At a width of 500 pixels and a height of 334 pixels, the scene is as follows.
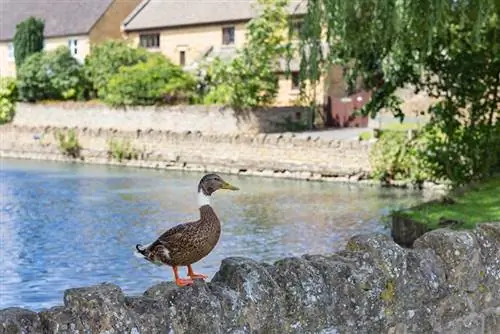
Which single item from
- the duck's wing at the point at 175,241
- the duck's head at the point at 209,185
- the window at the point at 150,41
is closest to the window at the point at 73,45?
the window at the point at 150,41

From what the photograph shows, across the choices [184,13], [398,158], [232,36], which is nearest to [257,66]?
[232,36]

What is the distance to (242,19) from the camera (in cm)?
5516

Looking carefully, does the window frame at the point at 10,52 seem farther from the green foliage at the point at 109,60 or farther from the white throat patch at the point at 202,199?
the white throat patch at the point at 202,199

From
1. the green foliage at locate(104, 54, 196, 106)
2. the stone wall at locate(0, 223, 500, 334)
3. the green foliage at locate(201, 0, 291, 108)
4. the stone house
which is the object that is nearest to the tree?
the stone wall at locate(0, 223, 500, 334)

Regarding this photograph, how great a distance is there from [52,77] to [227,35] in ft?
33.4

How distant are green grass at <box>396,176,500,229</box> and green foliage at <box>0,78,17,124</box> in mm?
42358

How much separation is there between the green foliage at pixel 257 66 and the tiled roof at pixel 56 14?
19108 mm

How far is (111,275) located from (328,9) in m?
6.10

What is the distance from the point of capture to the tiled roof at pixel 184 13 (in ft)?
185

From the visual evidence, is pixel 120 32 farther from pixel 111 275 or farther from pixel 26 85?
pixel 111 275

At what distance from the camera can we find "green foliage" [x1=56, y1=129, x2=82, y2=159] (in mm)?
48562

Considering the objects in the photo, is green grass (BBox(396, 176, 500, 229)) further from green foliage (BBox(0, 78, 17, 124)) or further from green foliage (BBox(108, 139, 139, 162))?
green foliage (BBox(0, 78, 17, 124))

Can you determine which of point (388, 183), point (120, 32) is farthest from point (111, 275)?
point (120, 32)

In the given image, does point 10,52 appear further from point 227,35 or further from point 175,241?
point 175,241
